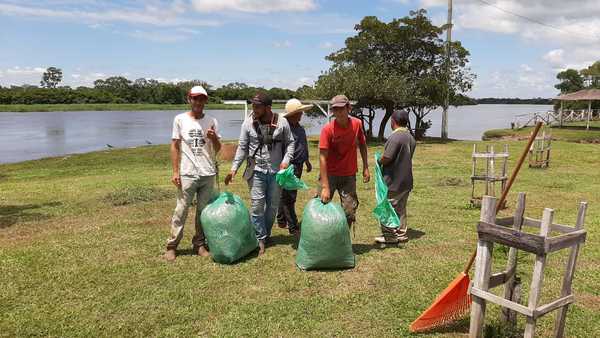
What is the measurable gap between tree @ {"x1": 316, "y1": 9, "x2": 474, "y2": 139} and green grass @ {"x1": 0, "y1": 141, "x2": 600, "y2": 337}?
50.9 feet

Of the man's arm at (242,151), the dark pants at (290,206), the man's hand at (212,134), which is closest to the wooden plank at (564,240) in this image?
the man's arm at (242,151)

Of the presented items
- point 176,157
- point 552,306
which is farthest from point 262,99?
point 552,306

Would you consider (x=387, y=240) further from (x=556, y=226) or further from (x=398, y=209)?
(x=556, y=226)

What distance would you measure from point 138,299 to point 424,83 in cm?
2299

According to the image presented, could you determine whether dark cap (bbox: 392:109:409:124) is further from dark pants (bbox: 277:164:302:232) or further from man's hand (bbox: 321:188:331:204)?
dark pants (bbox: 277:164:302:232)

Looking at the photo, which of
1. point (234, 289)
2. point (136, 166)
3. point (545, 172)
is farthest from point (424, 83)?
point (234, 289)

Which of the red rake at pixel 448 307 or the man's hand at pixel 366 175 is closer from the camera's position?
the red rake at pixel 448 307

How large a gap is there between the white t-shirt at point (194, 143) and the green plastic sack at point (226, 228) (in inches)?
16.3

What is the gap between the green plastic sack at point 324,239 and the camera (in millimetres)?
5082

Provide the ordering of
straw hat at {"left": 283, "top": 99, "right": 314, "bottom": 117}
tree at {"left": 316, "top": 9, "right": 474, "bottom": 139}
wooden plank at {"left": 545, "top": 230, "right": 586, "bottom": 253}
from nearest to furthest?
wooden plank at {"left": 545, "top": 230, "right": 586, "bottom": 253}, straw hat at {"left": 283, "top": 99, "right": 314, "bottom": 117}, tree at {"left": 316, "top": 9, "right": 474, "bottom": 139}

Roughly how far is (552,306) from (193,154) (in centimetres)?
378

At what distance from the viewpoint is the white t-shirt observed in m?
5.27

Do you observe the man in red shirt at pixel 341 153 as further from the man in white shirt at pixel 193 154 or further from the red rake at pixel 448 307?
the red rake at pixel 448 307

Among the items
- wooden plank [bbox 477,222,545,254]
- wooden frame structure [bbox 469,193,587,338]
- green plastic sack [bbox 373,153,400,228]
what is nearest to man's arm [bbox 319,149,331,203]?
green plastic sack [bbox 373,153,400,228]
